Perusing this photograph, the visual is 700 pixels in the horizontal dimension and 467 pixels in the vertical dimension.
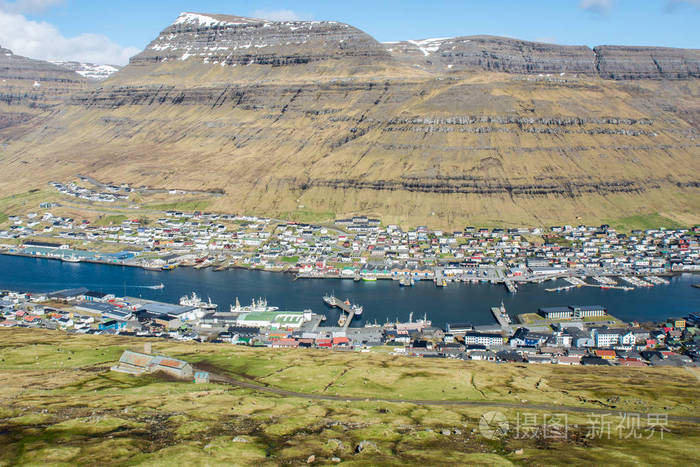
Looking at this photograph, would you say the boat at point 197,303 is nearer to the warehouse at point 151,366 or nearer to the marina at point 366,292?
the marina at point 366,292

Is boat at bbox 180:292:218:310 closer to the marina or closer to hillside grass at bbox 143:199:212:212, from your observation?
the marina

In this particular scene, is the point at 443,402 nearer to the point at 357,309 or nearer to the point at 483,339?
the point at 483,339

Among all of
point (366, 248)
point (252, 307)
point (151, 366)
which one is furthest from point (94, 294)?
point (366, 248)

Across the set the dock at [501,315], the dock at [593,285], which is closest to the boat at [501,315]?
the dock at [501,315]

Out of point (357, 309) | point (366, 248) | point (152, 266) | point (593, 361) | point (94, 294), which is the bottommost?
point (593, 361)

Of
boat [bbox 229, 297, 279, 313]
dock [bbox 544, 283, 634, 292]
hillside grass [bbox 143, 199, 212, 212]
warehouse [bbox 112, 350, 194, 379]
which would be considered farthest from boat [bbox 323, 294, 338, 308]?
hillside grass [bbox 143, 199, 212, 212]

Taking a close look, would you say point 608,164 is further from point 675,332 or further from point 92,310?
point 92,310
